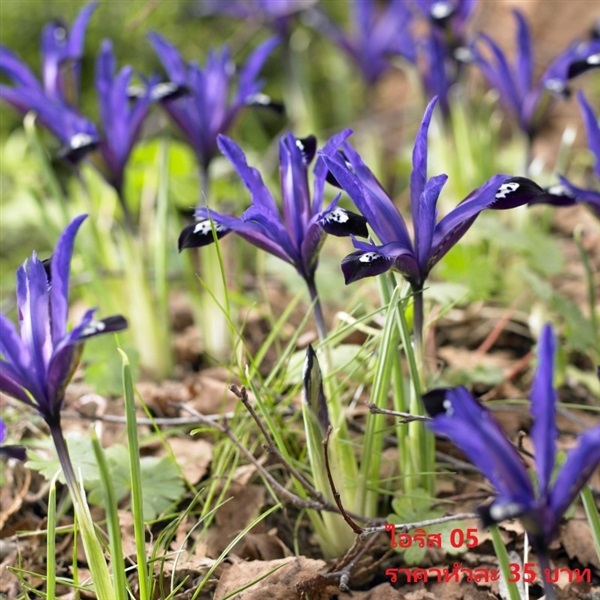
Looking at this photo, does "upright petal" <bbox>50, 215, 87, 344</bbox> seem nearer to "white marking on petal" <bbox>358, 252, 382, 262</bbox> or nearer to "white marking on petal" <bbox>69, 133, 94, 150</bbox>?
"white marking on petal" <bbox>358, 252, 382, 262</bbox>

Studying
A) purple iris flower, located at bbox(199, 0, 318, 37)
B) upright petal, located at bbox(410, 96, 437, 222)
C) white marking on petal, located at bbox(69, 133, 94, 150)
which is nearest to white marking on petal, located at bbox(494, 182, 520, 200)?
upright petal, located at bbox(410, 96, 437, 222)

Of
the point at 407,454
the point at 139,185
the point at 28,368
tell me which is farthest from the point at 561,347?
the point at 139,185

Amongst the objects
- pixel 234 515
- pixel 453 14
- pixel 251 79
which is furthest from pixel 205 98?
pixel 234 515

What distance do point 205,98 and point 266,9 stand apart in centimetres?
118

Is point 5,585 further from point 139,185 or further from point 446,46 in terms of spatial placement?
point 446,46

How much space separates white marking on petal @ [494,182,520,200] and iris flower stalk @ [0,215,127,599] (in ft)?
2.10

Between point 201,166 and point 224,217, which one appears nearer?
point 224,217

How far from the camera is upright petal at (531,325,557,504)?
3.12 ft

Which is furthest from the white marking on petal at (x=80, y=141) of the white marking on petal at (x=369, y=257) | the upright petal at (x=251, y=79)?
the white marking on petal at (x=369, y=257)

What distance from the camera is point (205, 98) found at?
2074 mm

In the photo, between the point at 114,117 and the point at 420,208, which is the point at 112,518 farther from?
the point at 114,117

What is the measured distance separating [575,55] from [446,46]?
46cm

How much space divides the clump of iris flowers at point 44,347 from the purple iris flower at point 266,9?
2120 millimetres

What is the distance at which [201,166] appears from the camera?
211 cm
